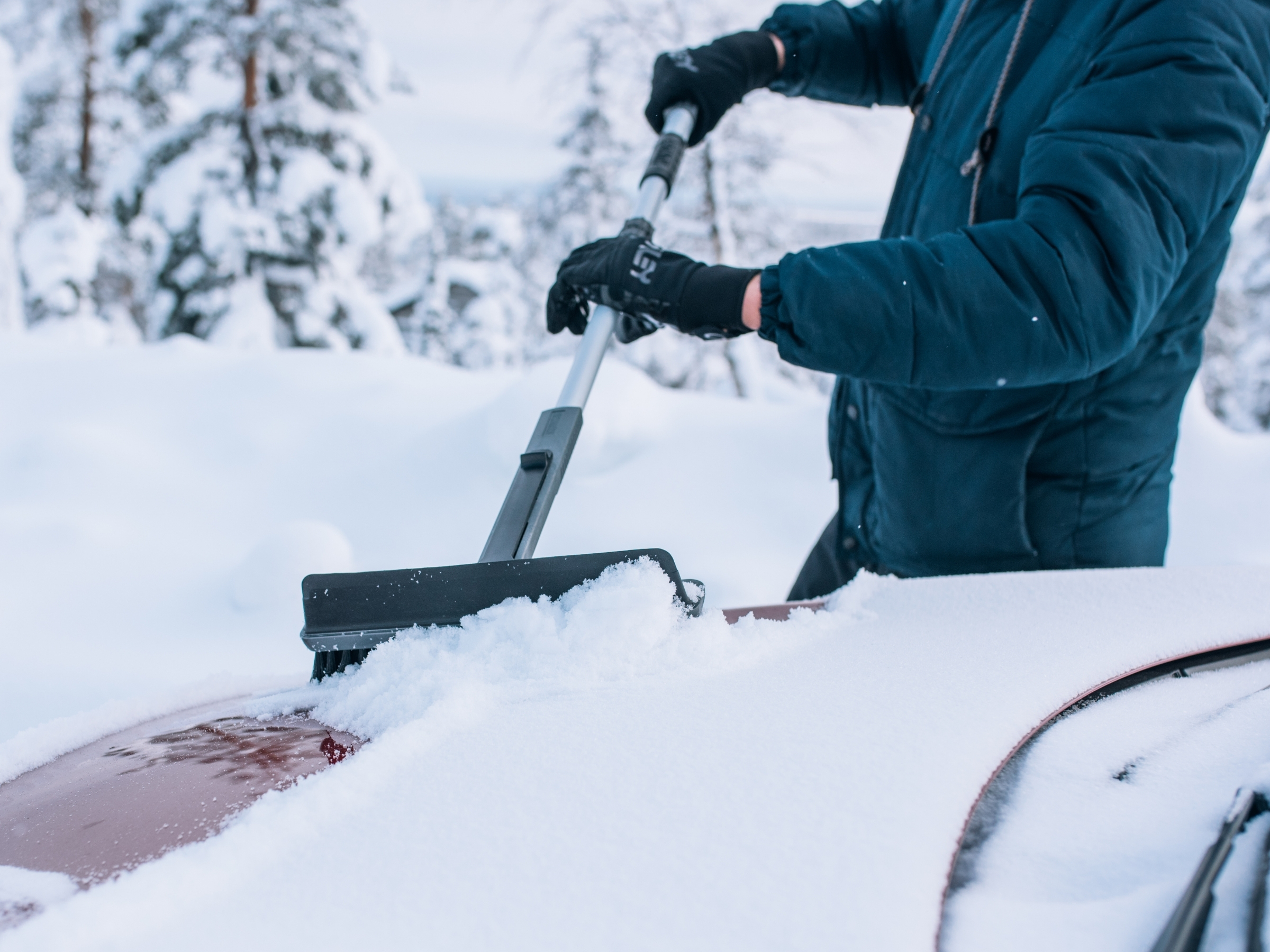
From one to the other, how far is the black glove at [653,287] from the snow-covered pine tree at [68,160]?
12539 mm

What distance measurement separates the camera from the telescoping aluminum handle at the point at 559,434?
1.23m

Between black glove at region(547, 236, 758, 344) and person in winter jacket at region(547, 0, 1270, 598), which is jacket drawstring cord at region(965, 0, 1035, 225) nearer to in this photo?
person in winter jacket at region(547, 0, 1270, 598)

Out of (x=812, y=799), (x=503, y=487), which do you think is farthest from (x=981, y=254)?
(x=503, y=487)

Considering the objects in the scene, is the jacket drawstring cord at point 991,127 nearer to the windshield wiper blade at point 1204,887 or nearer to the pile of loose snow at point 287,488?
the windshield wiper blade at point 1204,887

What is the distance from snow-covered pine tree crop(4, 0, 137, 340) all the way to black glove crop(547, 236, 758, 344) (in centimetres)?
1254

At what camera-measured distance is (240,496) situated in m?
3.23

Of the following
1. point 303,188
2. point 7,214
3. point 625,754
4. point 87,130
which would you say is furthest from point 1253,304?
point 87,130

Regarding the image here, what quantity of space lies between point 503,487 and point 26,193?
15165 millimetres

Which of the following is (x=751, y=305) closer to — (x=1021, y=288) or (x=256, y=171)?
(x=1021, y=288)

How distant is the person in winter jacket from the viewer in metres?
1.05

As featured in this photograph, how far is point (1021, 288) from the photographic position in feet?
3.49

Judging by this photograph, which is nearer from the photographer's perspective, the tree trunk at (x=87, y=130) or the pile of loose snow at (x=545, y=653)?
the pile of loose snow at (x=545, y=653)

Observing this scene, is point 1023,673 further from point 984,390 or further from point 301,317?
point 301,317

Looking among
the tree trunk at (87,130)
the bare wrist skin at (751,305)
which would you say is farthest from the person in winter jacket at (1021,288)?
the tree trunk at (87,130)
